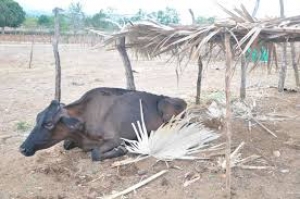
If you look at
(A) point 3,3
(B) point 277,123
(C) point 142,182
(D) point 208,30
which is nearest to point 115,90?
(C) point 142,182

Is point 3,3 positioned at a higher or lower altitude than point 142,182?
higher

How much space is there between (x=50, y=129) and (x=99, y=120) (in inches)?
26.6

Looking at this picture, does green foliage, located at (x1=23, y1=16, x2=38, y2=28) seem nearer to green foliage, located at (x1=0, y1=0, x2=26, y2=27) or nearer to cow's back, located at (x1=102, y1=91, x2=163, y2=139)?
green foliage, located at (x1=0, y1=0, x2=26, y2=27)

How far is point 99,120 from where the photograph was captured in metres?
6.13

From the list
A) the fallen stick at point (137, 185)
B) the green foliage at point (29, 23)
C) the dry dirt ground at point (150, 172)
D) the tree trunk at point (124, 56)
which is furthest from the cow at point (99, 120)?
the green foliage at point (29, 23)

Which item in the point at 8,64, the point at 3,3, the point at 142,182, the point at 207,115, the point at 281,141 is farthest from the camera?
the point at 3,3

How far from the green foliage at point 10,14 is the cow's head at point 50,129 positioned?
4614 cm

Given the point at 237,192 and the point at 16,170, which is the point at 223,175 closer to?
the point at 237,192

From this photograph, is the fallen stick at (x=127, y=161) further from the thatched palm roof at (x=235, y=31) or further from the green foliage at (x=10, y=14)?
the green foliage at (x=10, y=14)

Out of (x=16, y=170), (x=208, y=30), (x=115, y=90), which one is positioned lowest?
(x=16, y=170)

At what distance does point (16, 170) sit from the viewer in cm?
569

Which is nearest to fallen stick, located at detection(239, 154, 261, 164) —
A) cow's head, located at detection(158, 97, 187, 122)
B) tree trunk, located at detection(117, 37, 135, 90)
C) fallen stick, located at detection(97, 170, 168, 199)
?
fallen stick, located at detection(97, 170, 168, 199)

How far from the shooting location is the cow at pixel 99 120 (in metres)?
5.75

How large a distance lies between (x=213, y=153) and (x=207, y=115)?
6.12ft
